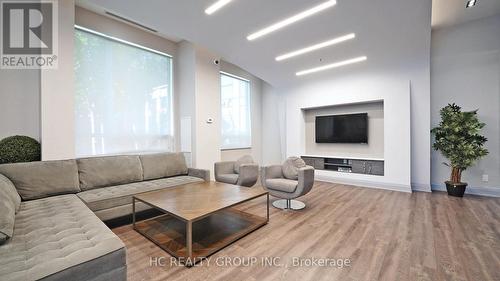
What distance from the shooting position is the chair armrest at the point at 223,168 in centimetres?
A: 413

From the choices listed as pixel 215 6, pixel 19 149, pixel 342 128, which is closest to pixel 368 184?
pixel 342 128

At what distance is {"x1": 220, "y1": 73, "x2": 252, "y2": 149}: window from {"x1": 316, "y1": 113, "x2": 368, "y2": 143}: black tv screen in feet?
7.76

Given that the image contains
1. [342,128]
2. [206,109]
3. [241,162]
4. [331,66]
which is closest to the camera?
[241,162]

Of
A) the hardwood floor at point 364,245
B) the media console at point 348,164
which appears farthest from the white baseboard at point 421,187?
the hardwood floor at point 364,245

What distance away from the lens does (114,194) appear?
2.64m

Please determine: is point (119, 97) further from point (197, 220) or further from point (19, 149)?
point (197, 220)

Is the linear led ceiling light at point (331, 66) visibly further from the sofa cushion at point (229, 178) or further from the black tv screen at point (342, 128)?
A: the sofa cushion at point (229, 178)

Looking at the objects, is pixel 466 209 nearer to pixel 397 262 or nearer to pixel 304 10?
pixel 397 262

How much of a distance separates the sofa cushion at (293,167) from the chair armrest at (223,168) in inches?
49.3

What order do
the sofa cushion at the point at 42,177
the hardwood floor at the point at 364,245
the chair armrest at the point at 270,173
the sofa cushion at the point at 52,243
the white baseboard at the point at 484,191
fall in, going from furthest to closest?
the white baseboard at the point at 484,191
the chair armrest at the point at 270,173
the sofa cushion at the point at 42,177
the hardwood floor at the point at 364,245
the sofa cushion at the point at 52,243

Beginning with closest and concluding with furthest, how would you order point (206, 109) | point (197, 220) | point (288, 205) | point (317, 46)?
1. point (197, 220)
2. point (288, 205)
3. point (317, 46)
4. point (206, 109)

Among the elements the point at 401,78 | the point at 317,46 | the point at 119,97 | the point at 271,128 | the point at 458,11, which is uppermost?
the point at 458,11

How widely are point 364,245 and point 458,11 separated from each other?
185 inches

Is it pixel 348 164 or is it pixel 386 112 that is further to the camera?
pixel 348 164
